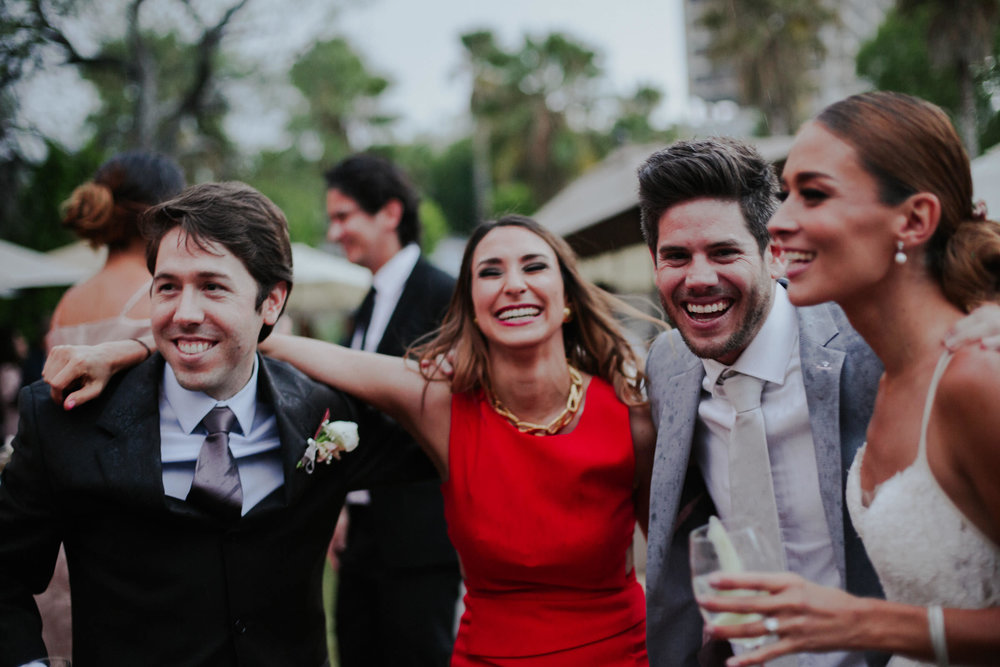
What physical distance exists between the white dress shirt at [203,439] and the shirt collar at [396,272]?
2142 mm

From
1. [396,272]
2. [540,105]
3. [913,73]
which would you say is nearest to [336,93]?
[540,105]

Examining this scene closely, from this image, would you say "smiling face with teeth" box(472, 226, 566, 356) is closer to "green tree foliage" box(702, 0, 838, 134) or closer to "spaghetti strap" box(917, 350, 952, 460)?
"spaghetti strap" box(917, 350, 952, 460)

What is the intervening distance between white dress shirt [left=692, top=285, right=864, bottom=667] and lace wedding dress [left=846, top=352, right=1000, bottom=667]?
1.40 ft

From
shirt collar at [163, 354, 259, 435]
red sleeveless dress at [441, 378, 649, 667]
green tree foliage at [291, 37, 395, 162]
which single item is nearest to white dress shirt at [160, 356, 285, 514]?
shirt collar at [163, 354, 259, 435]

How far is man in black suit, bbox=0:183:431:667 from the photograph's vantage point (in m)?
2.43

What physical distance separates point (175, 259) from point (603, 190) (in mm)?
6626

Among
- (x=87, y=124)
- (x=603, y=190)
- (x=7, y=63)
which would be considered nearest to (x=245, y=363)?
(x=603, y=190)

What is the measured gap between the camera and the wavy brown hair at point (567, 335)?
3428 millimetres

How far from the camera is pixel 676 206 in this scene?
282 centimetres

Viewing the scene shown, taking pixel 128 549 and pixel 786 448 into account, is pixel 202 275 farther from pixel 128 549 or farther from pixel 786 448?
pixel 786 448

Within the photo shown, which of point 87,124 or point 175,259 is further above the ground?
point 87,124

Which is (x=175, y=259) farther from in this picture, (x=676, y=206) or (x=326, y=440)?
(x=676, y=206)

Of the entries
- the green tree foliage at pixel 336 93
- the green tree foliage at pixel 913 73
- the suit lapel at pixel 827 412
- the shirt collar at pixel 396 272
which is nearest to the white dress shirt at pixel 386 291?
the shirt collar at pixel 396 272

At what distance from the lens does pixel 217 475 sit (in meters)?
2.51
